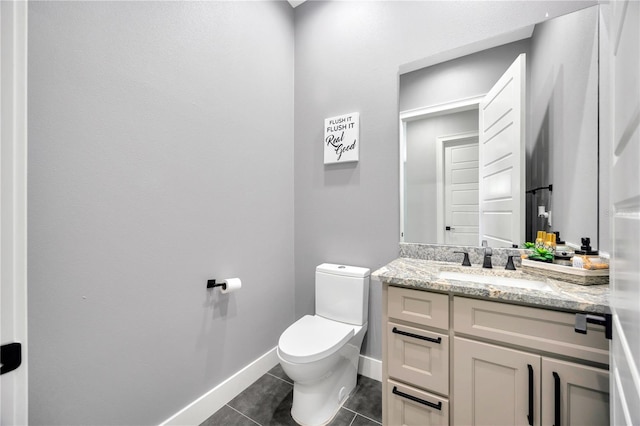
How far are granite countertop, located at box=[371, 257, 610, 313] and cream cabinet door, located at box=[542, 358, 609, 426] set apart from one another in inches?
8.1

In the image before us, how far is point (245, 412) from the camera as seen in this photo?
1.54m

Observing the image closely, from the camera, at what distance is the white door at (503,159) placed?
1.45 m

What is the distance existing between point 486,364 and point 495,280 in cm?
43

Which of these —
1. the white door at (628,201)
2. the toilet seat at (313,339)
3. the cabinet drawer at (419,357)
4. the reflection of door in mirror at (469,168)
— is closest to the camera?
the white door at (628,201)

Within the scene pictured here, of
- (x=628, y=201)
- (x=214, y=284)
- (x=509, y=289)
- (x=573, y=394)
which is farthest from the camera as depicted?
(x=214, y=284)

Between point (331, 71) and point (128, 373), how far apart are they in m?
2.24

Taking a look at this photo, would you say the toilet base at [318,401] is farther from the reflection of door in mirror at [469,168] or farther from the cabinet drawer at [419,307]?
the reflection of door in mirror at [469,168]

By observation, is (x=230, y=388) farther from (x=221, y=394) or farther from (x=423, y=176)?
(x=423, y=176)

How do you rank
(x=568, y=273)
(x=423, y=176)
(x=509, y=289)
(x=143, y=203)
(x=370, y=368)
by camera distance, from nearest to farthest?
1. (x=509, y=289)
2. (x=568, y=273)
3. (x=143, y=203)
4. (x=423, y=176)
5. (x=370, y=368)

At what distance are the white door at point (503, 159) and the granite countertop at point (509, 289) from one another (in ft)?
0.84

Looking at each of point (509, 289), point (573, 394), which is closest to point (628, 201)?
point (509, 289)

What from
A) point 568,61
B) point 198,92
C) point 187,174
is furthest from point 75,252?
point 568,61

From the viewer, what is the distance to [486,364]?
3.38 feet
